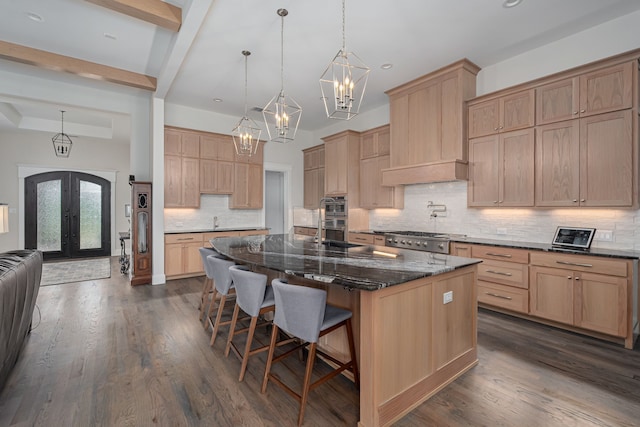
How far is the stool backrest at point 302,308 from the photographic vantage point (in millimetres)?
1729

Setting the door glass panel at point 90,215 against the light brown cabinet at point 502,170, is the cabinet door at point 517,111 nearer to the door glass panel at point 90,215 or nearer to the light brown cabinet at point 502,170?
the light brown cabinet at point 502,170

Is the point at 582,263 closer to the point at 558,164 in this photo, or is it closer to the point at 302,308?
the point at 558,164

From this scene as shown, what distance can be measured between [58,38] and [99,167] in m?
5.07

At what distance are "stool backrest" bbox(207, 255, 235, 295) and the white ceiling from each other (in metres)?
2.34

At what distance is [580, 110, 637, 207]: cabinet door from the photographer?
2814 millimetres

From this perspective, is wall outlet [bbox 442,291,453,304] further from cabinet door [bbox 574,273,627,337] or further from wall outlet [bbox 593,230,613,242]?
wall outlet [bbox 593,230,613,242]

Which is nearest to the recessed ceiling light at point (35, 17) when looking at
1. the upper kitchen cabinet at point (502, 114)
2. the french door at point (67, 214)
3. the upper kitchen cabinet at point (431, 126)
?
the upper kitchen cabinet at point (431, 126)

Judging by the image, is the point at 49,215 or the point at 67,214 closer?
the point at 49,215

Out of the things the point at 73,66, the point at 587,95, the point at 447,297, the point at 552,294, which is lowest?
the point at 552,294

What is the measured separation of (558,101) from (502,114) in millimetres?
554

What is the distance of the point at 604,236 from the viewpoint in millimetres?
3146

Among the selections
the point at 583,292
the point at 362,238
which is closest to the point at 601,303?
the point at 583,292

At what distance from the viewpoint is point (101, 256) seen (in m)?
7.77

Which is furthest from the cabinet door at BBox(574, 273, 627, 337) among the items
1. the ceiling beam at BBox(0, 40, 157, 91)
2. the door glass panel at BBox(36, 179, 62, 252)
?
the door glass panel at BBox(36, 179, 62, 252)
